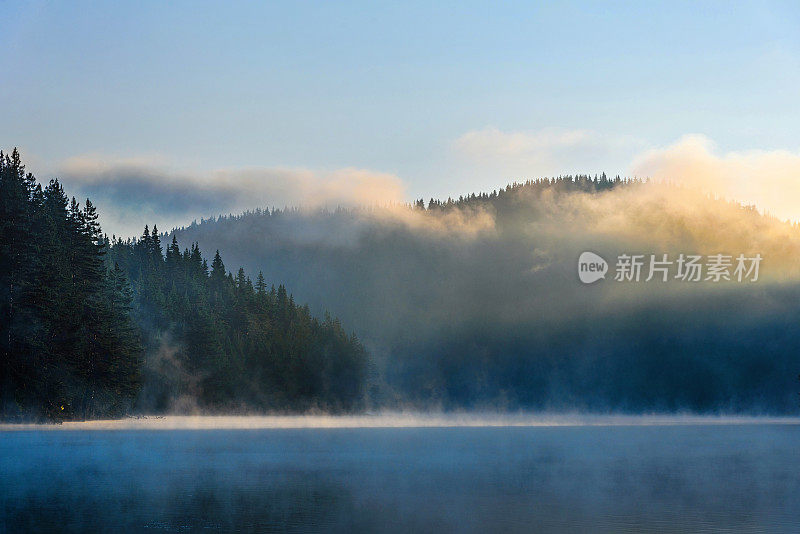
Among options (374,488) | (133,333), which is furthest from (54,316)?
(374,488)

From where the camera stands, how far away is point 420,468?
68812 mm

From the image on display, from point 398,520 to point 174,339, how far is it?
100065mm

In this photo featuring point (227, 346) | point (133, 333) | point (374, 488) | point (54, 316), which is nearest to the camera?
point (374, 488)

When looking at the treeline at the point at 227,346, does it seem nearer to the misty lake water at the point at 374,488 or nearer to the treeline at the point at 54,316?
the treeline at the point at 54,316

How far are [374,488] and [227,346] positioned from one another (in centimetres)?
9381

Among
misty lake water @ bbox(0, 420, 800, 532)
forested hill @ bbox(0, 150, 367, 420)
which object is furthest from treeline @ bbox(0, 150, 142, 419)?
misty lake water @ bbox(0, 420, 800, 532)

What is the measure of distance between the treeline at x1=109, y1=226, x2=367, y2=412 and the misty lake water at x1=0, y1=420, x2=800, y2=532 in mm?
41171

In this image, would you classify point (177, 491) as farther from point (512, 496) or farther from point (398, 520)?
point (512, 496)

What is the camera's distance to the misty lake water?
40219 mm

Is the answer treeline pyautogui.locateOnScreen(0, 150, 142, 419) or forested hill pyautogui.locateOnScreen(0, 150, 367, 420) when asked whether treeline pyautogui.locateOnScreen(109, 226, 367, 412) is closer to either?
forested hill pyautogui.locateOnScreen(0, 150, 367, 420)

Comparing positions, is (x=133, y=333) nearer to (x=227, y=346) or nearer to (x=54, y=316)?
(x=54, y=316)

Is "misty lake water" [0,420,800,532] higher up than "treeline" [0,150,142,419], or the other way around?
"treeline" [0,150,142,419]

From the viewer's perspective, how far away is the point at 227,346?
144 m

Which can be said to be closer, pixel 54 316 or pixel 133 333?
pixel 54 316
